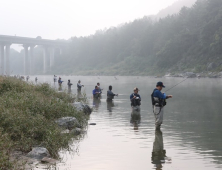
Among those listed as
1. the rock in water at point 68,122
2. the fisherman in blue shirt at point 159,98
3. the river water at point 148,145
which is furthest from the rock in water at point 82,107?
the fisherman in blue shirt at point 159,98

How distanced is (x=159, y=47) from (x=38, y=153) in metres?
120

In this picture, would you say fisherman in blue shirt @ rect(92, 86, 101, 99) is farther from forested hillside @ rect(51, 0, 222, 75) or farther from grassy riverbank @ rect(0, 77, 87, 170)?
forested hillside @ rect(51, 0, 222, 75)

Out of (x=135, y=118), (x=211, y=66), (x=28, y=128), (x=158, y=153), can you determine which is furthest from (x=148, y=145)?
(x=211, y=66)

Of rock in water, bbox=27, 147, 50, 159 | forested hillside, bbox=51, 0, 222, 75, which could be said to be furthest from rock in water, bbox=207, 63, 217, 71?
rock in water, bbox=27, 147, 50, 159

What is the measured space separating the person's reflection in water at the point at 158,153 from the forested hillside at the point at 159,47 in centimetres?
7646

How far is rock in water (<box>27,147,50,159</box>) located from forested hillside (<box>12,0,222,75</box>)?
80243mm

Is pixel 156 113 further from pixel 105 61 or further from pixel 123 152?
pixel 105 61

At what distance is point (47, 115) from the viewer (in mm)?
15680

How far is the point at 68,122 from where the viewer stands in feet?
50.9

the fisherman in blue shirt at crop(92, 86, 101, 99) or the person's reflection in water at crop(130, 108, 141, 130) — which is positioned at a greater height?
the fisherman in blue shirt at crop(92, 86, 101, 99)

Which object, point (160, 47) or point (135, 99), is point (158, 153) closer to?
point (135, 99)

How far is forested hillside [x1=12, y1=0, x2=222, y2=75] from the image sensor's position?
100 meters

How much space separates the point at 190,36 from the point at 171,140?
335 ft

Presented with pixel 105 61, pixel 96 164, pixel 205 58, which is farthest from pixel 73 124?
pixel 105 61
